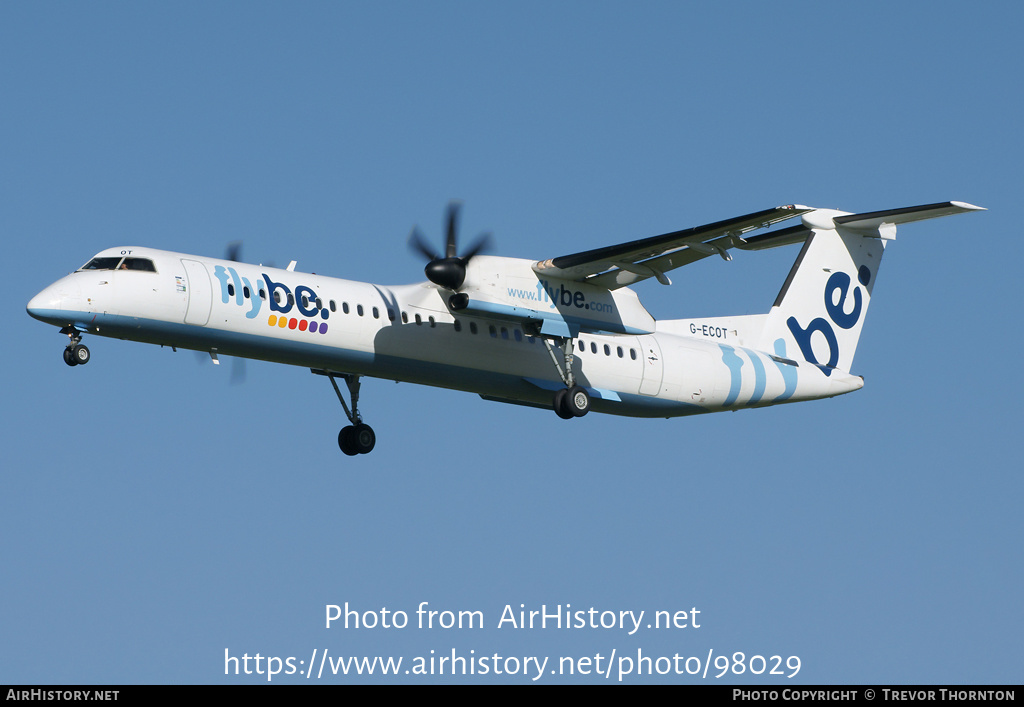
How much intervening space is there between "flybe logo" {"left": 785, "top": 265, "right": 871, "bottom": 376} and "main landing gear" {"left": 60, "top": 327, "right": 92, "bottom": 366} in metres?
13.0

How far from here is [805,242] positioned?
82.8ft

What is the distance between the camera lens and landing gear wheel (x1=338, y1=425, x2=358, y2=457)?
22641 mm

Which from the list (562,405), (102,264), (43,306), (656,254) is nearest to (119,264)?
(102,264)

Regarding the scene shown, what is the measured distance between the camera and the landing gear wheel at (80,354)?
1822 centimetres

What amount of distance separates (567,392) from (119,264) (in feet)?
24.2

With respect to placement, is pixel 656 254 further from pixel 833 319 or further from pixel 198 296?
pixel 198 296

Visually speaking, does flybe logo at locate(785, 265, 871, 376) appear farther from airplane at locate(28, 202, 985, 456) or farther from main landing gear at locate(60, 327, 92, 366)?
main landing gear at locate(60, 327, 92, 366)

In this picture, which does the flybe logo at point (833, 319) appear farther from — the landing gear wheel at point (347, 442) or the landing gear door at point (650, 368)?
the landing gear wheel at point (347, 442)

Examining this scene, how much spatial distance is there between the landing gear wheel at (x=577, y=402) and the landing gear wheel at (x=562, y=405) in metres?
0.02

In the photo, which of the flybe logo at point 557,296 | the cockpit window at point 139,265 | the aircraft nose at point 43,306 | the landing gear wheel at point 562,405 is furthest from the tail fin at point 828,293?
the aircraft nose at point 43,306
